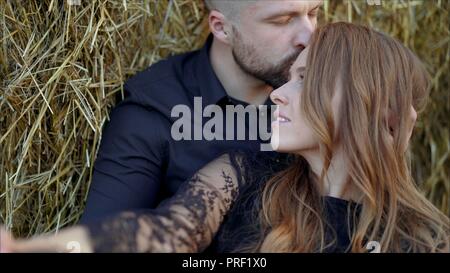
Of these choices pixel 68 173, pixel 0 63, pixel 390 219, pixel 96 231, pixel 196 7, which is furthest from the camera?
pixel 196 7

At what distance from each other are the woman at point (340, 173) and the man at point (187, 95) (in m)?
0.27

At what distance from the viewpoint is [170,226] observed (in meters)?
1.50

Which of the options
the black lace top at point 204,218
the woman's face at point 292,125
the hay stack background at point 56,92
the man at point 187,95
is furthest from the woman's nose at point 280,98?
the hay stack background at point 56,92

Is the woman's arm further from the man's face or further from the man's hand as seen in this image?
the man's face

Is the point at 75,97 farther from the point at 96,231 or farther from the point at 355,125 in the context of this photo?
the point at 355,125

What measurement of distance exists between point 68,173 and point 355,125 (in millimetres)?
735

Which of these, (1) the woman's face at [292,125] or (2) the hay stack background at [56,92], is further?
(2) the hay stack background at [56,92]

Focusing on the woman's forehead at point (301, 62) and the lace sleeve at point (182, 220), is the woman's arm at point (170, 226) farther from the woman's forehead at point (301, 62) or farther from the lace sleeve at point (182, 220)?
the woman's forehead at point (301, 62)

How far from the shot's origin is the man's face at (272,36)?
195cm

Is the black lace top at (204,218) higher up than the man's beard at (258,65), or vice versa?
the man's beard at (258,65)

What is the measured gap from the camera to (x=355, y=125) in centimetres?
159

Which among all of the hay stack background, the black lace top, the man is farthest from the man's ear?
the black lace top

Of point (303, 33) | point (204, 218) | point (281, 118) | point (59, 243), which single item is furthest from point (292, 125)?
point (59, 243)
